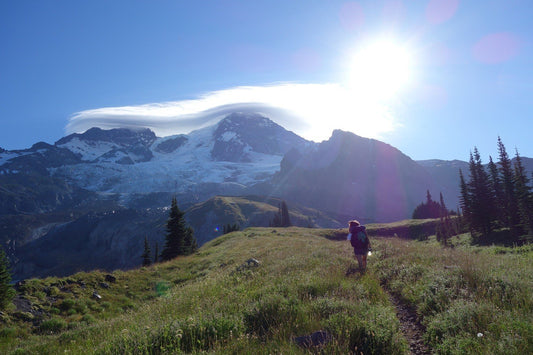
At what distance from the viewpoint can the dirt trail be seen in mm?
6215

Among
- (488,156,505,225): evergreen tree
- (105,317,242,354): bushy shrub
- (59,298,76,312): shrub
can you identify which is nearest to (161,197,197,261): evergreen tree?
(59,298,76,312): shrub

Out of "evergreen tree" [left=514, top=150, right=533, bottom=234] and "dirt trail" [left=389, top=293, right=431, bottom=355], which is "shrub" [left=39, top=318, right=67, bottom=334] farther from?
"evergreen tree" [left=514, top=150, right=533, bottom=234]

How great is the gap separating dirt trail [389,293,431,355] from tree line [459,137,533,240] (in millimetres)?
38744

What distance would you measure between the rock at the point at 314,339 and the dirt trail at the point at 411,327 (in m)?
1.99

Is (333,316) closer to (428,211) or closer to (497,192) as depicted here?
(497,192)

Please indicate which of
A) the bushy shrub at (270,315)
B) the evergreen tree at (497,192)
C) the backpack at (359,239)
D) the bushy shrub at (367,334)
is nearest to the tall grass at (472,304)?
the bushy shrub at (367,334)

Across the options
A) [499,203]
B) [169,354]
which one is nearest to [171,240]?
[169,354]

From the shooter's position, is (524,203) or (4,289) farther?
(524,203)

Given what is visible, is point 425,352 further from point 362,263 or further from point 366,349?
point 362,263

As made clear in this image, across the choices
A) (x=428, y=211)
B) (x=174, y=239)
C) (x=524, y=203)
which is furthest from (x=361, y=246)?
(x=428, y=211)

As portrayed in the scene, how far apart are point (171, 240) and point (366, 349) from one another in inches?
1753

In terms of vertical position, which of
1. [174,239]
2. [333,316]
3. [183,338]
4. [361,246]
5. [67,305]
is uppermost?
[183,338]

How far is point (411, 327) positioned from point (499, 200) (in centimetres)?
5066

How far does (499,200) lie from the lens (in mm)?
45656
